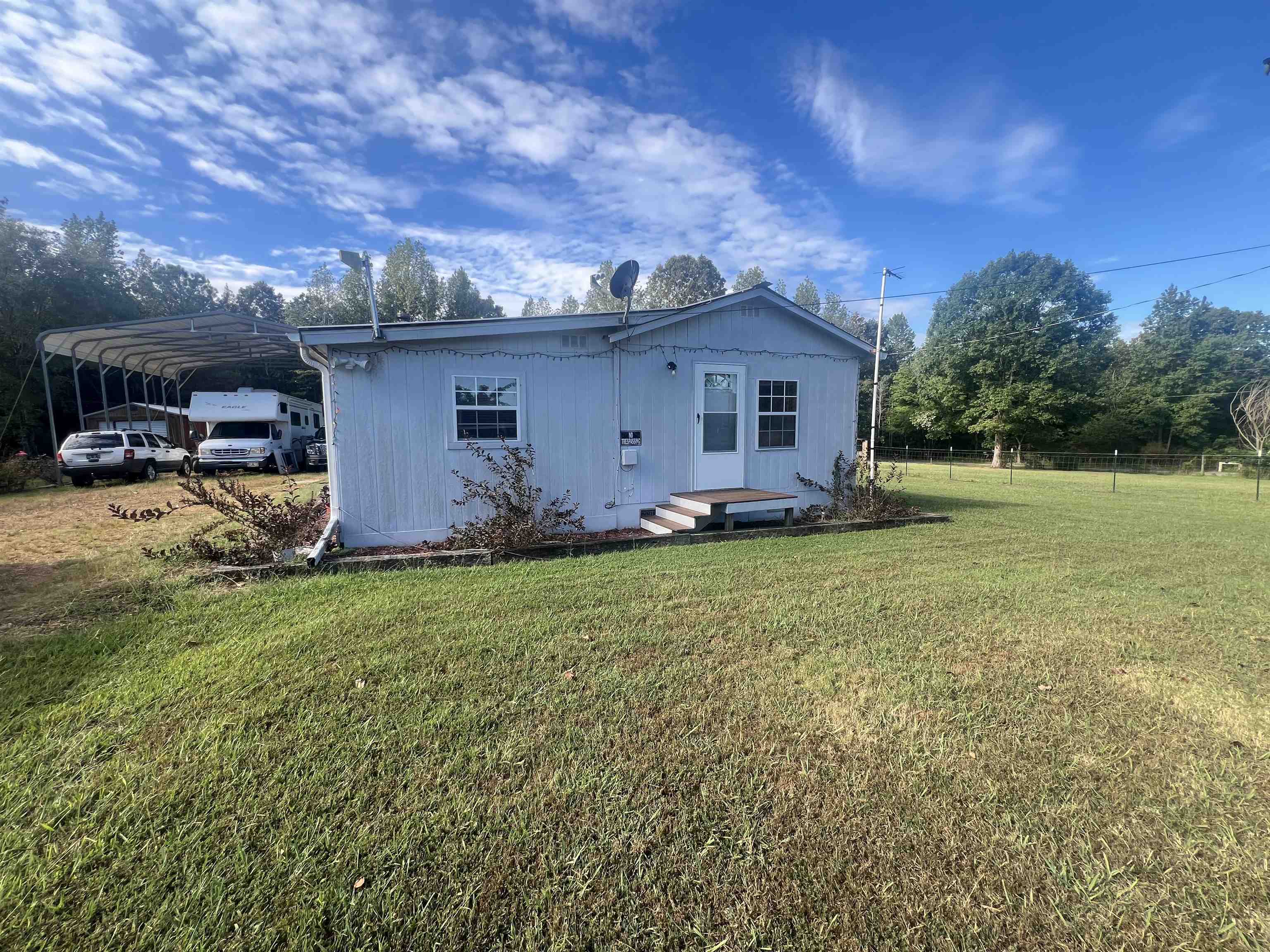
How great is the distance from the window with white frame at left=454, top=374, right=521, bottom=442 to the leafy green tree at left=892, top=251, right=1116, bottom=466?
30982 mm

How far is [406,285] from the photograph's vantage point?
27812 mm

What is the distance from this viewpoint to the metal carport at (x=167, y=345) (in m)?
11.1

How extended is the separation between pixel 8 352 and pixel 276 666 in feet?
97.1

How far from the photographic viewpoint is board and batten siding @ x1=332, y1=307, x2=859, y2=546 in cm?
593

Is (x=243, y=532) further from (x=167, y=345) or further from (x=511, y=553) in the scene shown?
(x=167, y=345)

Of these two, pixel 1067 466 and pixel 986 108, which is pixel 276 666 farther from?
pixel 1067 466

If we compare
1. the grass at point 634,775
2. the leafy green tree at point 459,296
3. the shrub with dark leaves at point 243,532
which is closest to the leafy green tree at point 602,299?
the leafy green tree at point 459,296

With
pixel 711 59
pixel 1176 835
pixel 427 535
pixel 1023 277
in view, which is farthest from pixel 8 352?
pixel 1023 277

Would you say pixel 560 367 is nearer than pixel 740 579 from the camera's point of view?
No

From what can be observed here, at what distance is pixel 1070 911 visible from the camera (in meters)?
1.56

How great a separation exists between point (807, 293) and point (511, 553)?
127 ft

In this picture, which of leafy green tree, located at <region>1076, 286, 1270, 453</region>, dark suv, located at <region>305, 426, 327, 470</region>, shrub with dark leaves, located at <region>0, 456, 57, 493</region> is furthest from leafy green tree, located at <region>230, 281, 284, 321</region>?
leafy green tree, located at <region>1076, 286, 1270, 453</region>

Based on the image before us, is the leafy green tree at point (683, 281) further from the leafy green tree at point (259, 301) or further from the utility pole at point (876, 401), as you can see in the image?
the leafy green tree at point (259, 301)

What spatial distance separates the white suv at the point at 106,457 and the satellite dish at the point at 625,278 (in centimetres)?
1229
